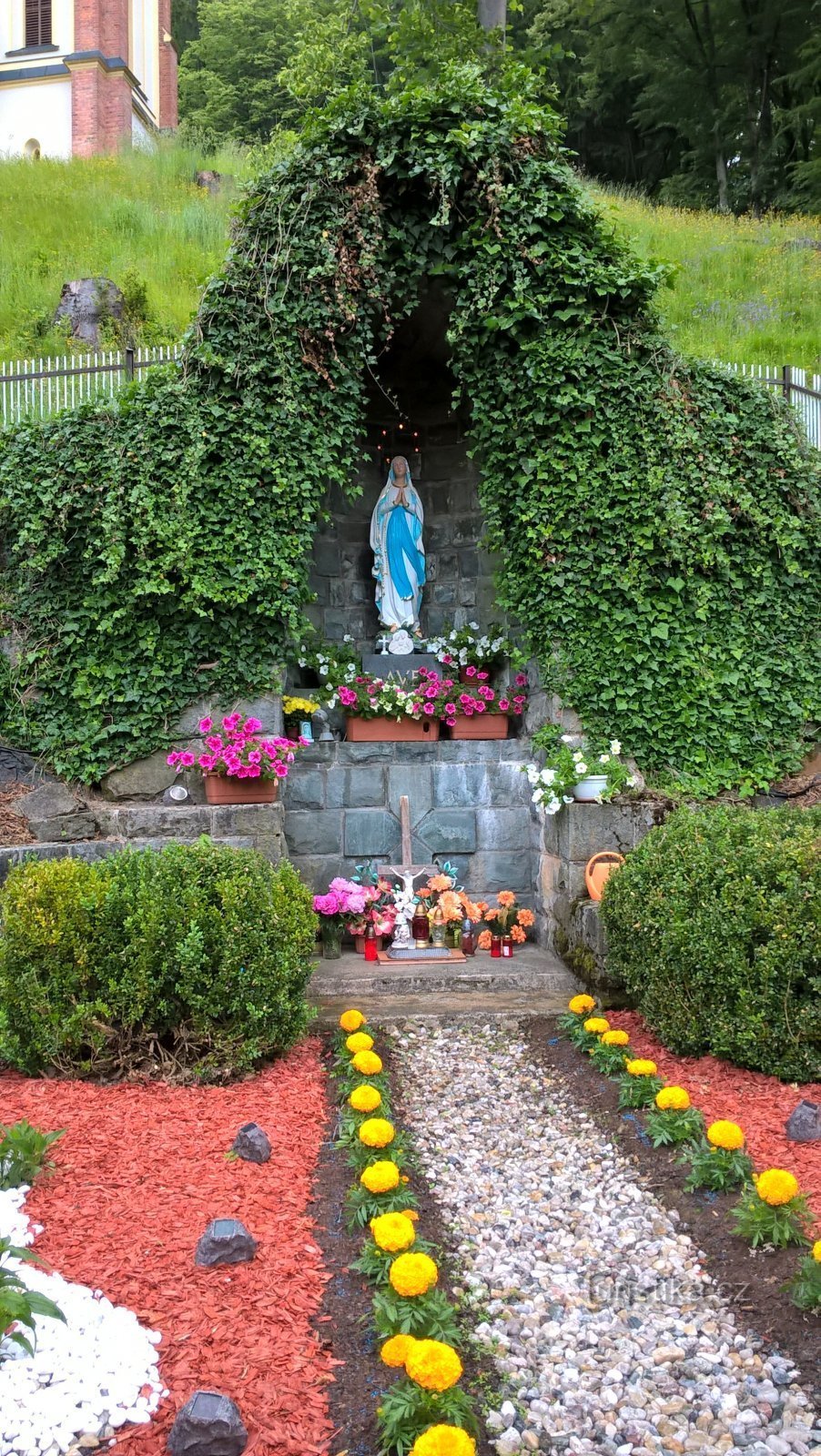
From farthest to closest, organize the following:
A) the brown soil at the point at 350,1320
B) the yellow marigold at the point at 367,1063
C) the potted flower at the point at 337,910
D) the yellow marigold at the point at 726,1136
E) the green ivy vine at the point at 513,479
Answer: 1. the green ivy vine at the point at 513,479
2. the potted flower at the point at 337,910
3. the yellow marigold at the point at 367,1063
4. the yellow marigold at the point at 726,1136
5. the brown soil at the point at 350,1320

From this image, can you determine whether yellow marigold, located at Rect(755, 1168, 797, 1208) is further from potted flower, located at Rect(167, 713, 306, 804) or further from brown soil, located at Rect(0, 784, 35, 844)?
brown soil, located at Rect(0, 784, 35, 844)

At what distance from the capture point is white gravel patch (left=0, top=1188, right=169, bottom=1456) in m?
1.96

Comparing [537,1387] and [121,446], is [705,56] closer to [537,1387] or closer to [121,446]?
[121,446]

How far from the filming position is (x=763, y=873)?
13.4ft

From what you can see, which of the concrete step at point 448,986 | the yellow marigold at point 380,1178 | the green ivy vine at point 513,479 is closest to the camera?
the yellow marigold at point 380,1178

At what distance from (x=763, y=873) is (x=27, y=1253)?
303 centimetres

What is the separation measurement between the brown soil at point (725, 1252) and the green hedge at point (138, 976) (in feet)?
4.62

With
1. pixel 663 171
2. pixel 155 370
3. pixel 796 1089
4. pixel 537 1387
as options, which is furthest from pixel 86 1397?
pixel 663 171

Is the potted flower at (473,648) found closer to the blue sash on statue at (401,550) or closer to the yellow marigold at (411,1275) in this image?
the blue sash on statue at (401,550)

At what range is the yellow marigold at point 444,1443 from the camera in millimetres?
1761

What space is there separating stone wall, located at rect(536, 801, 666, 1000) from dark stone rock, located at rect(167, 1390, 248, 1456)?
12.5 ft

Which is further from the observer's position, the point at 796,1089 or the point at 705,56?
the point at 705,56

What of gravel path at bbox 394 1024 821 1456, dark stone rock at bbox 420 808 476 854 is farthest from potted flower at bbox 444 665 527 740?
gravel path at bbox 394 1024 821 1456

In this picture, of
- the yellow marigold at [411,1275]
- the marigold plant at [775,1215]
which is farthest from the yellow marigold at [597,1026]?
the yellow marigold at [411,1275]
